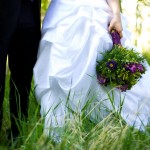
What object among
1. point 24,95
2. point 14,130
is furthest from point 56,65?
point 14,130

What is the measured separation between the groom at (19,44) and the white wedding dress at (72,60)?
82 millimetres

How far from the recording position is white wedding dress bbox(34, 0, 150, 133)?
287 centimetres

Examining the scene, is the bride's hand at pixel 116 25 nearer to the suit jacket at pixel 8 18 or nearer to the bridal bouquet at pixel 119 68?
the bridal bouquet at pixel 119 68

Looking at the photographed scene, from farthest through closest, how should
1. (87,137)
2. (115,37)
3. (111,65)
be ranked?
(115,37) < (111,65) < (87,137)

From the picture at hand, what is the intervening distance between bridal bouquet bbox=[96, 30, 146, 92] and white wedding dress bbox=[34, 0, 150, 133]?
2.2 inches

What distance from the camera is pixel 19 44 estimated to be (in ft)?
9.32

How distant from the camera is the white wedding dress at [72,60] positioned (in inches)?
113

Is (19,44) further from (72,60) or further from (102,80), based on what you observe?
(102,80)

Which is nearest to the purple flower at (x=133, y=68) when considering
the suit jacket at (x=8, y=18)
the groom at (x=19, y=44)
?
the groom at (x=19, y=44)

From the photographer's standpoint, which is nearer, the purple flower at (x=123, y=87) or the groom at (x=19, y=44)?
the groom at (x=19, y=44)

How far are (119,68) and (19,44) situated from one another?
59cm

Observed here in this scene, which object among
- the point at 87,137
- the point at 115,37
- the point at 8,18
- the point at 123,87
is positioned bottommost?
the point at 87,137

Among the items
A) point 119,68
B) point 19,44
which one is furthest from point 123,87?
point 19,44

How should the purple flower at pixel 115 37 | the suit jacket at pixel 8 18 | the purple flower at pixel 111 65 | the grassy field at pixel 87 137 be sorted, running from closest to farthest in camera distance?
the grassy field at pixel 87 137, the suit jacket at pixel 8 18, the purple flower at pixel 111 65, the purple flower at pixel 115 37
